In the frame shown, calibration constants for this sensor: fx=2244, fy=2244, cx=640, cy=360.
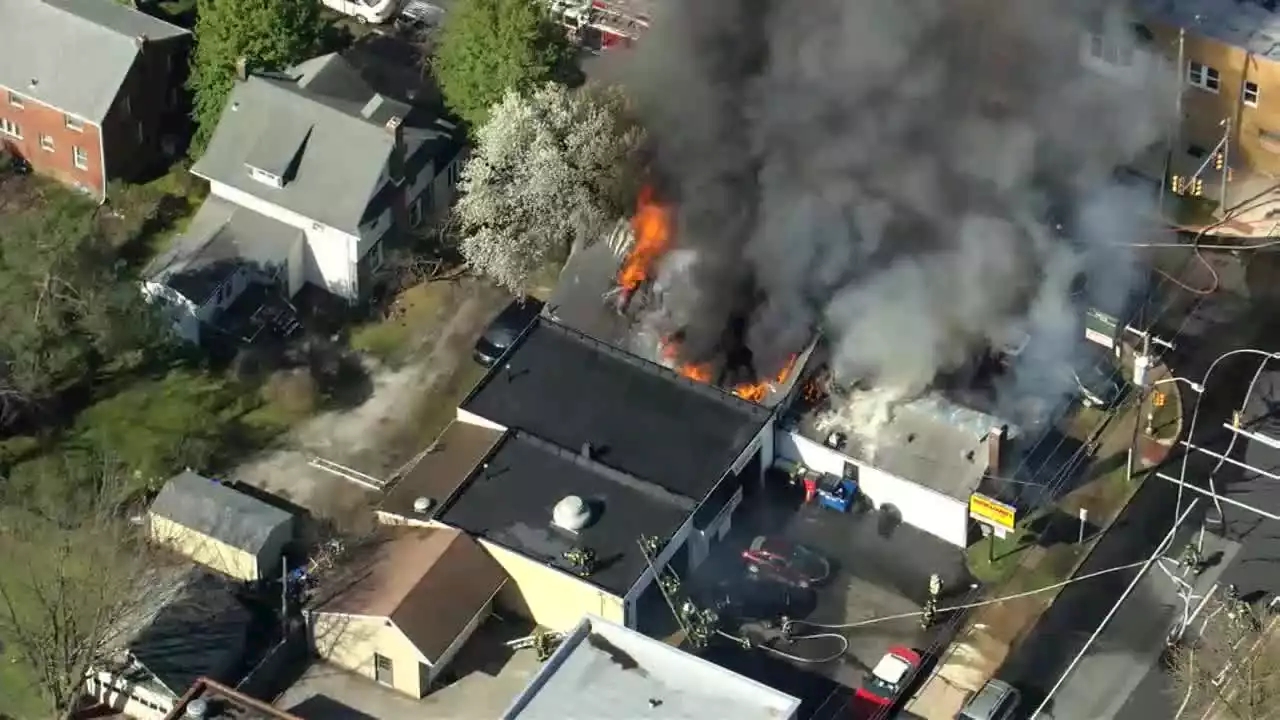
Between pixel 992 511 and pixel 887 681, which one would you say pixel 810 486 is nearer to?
pixel 992 511

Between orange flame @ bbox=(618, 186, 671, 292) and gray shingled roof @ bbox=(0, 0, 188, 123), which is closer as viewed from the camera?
orange flame @ bbox=(618, 186, 671, 292)

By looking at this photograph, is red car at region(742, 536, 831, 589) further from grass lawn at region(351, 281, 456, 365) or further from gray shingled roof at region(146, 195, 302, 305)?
gray shingled roof at region(146, 195, 302, 305)

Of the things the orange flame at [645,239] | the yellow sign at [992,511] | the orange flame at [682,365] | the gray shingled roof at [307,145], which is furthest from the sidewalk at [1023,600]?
the gray shingled roof at [307,145]

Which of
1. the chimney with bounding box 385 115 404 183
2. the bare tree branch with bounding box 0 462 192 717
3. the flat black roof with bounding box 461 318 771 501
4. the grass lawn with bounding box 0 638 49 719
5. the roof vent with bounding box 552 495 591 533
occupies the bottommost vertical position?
the grass lawn with bounding box 0 638 49 719

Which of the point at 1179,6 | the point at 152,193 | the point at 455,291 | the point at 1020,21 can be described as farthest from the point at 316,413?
the point at 1179,6

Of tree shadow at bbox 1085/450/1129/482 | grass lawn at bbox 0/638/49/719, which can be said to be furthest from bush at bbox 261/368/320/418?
tree shadow at bbox 1085/450/1129/482

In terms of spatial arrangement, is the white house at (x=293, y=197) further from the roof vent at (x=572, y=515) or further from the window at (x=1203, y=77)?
the window at (x=1203, y=77)

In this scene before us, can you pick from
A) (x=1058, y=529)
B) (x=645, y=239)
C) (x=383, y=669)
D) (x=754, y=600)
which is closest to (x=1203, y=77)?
(x=1058, y=529)
